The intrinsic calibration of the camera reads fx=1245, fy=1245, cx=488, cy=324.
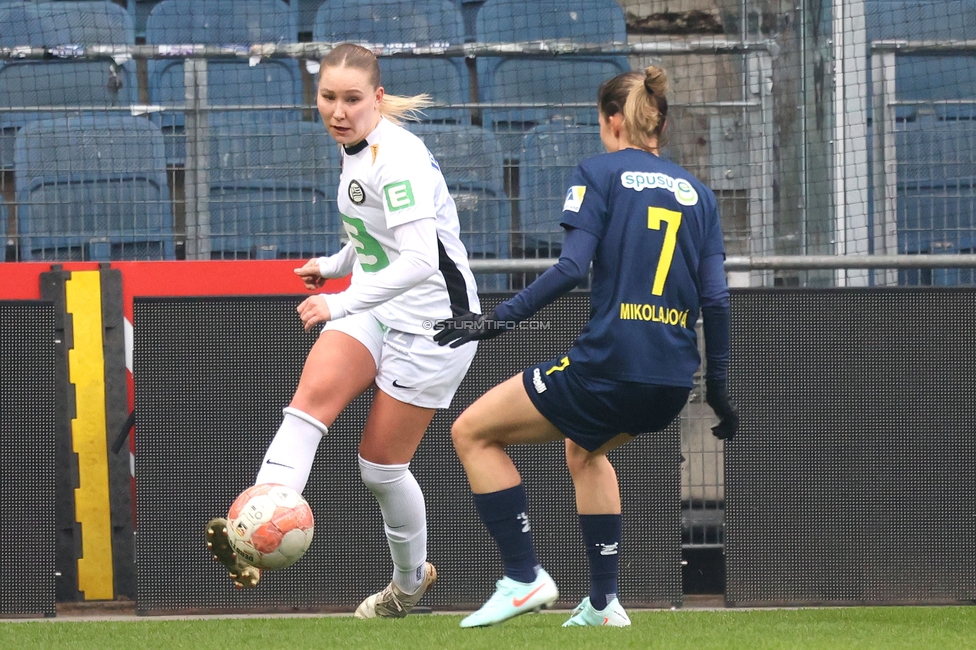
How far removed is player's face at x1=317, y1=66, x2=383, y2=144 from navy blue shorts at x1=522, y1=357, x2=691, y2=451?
3.41 feet

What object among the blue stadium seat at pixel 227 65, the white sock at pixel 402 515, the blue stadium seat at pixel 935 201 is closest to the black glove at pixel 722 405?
the white sock at pixel 402 515

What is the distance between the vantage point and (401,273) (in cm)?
407

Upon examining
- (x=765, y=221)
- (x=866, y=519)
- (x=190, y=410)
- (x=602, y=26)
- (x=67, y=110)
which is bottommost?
(x=866, y=519)

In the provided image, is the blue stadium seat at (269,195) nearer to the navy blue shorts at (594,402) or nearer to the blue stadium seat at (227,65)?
the blue stadium seat at (227,65)

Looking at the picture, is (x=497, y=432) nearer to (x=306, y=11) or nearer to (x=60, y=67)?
(x=60, y=67)

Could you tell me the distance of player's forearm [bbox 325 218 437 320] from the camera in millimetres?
4020

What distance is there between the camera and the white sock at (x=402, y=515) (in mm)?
4465

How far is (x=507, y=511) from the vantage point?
4.28 m

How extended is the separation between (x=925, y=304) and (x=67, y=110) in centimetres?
434

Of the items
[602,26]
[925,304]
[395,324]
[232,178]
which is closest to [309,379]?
[395,324]

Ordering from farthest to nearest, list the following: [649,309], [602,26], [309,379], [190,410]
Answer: [602,26], [190,410], [309,379], [649,309]

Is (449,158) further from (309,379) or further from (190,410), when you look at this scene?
(309,379)

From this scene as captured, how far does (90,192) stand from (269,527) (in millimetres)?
2929

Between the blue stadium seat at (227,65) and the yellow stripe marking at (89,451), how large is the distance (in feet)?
3.72
